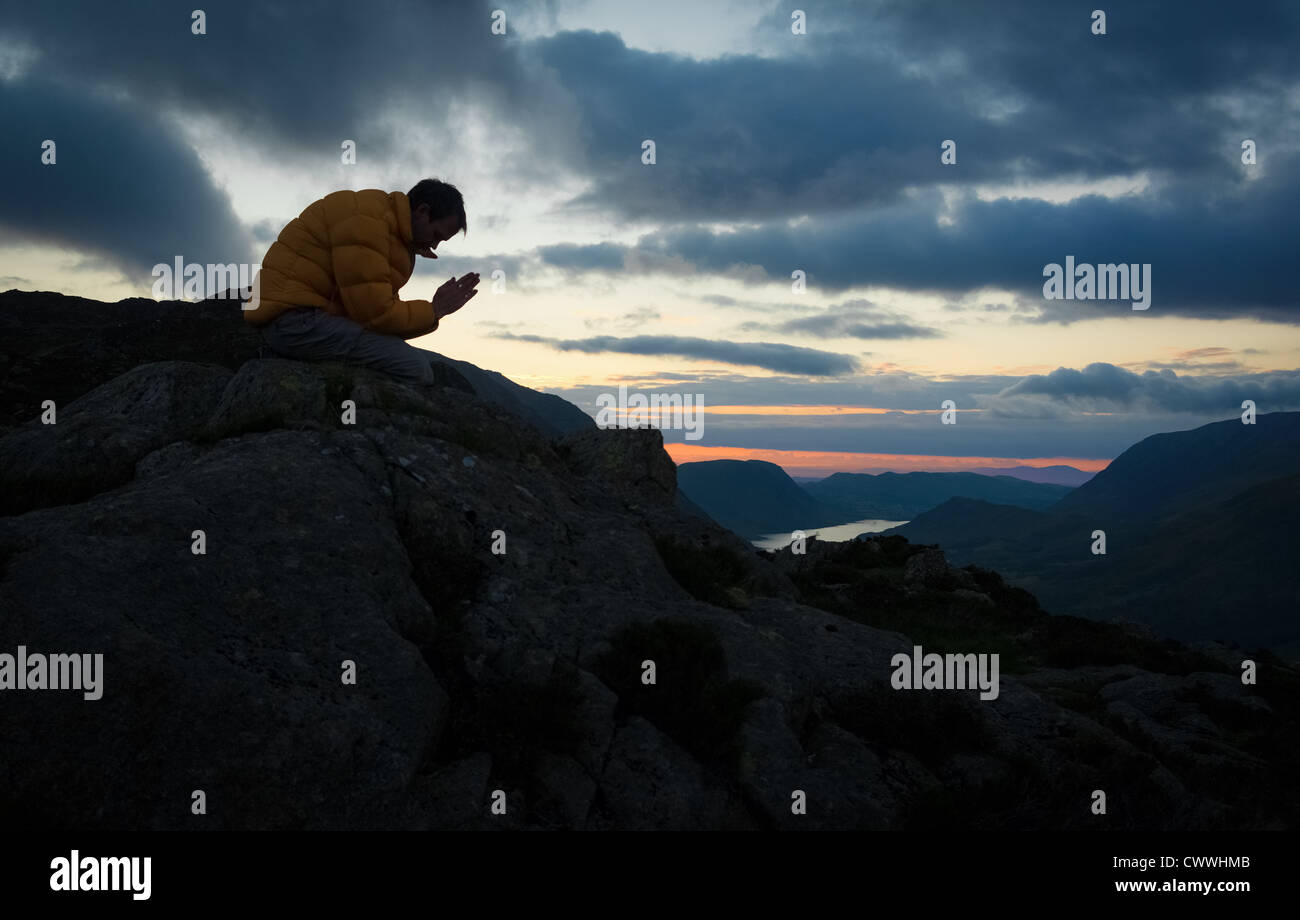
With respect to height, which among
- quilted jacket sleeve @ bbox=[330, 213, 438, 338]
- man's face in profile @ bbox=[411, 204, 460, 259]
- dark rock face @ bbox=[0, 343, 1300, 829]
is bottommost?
dark rock face @ bbox=[0, 343, 1300, 829]

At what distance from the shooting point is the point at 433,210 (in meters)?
12.0

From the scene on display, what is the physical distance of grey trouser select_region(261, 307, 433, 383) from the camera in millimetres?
12609

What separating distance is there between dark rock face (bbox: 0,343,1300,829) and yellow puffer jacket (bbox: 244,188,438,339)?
1103mm

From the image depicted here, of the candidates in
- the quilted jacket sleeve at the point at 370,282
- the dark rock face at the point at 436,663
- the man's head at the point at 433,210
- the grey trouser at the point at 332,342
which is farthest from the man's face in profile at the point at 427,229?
the dark rock face at the point at 436,663

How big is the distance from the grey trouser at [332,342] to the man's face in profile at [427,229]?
1.76 m

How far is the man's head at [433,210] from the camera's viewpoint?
12.0 m

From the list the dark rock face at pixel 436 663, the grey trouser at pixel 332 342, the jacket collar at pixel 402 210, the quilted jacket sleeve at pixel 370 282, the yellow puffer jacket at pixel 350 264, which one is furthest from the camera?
the grey trouser at pixel 332 342

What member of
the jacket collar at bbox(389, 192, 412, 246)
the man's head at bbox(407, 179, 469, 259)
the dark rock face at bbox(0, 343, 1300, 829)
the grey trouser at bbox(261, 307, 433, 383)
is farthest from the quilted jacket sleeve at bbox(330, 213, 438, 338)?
the dark rock face at bbox(0, 343, 1300, 829)

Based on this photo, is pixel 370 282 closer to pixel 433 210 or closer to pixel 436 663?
pixel 433 210

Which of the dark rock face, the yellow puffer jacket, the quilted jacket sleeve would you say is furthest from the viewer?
the yellow puffer jacket

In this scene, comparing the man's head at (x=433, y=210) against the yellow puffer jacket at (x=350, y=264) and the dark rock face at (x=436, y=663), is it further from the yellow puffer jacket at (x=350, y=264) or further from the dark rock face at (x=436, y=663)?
the dark rock face at (x=436, y=663)

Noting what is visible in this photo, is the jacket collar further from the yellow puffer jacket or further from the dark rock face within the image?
the dark rock face
